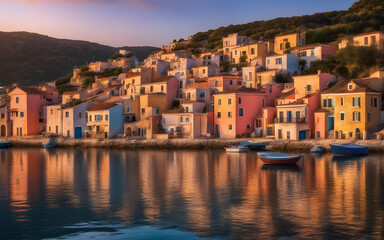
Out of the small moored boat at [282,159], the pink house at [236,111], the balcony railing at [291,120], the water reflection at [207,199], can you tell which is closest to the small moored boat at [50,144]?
the pink house at [236,111]

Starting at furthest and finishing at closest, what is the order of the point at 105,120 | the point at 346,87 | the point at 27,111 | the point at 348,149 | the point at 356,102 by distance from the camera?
the point at 27,111 → the point at 105,120 → the point at 346,87 → the point at 356,102 → the point at 348,149

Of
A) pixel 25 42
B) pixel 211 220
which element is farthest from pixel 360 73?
pixel 25 42

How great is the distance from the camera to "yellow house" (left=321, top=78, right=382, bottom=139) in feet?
148

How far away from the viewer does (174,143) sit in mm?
53750

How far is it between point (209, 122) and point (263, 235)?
140 ft

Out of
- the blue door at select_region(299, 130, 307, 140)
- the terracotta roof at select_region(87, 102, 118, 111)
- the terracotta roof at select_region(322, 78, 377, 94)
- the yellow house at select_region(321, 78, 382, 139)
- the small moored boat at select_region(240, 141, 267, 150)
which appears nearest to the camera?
the yellow house at select_region(321, 78, 382, 139)

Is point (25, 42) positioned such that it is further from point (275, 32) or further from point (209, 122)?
point (209, 122)

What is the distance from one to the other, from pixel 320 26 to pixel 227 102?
59.5 metres

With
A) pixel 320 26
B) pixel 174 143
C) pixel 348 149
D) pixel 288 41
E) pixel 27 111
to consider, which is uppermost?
pixel 320 26

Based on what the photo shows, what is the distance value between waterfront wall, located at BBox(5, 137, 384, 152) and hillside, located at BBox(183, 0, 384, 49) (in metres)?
35.3

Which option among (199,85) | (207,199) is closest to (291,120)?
(199,85)

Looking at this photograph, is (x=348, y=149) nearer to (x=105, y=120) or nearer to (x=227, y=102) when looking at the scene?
(x=227, y=102)

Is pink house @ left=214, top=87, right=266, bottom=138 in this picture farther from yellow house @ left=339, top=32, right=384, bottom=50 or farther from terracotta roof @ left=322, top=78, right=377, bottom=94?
yellow house @ left=339, top=32, right=384, bottom=50

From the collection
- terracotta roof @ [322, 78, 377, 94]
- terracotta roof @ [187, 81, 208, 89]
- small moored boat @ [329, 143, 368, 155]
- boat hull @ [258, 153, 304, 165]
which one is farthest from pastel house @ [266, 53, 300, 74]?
boat hull @ [258, 153, 304, 165]
